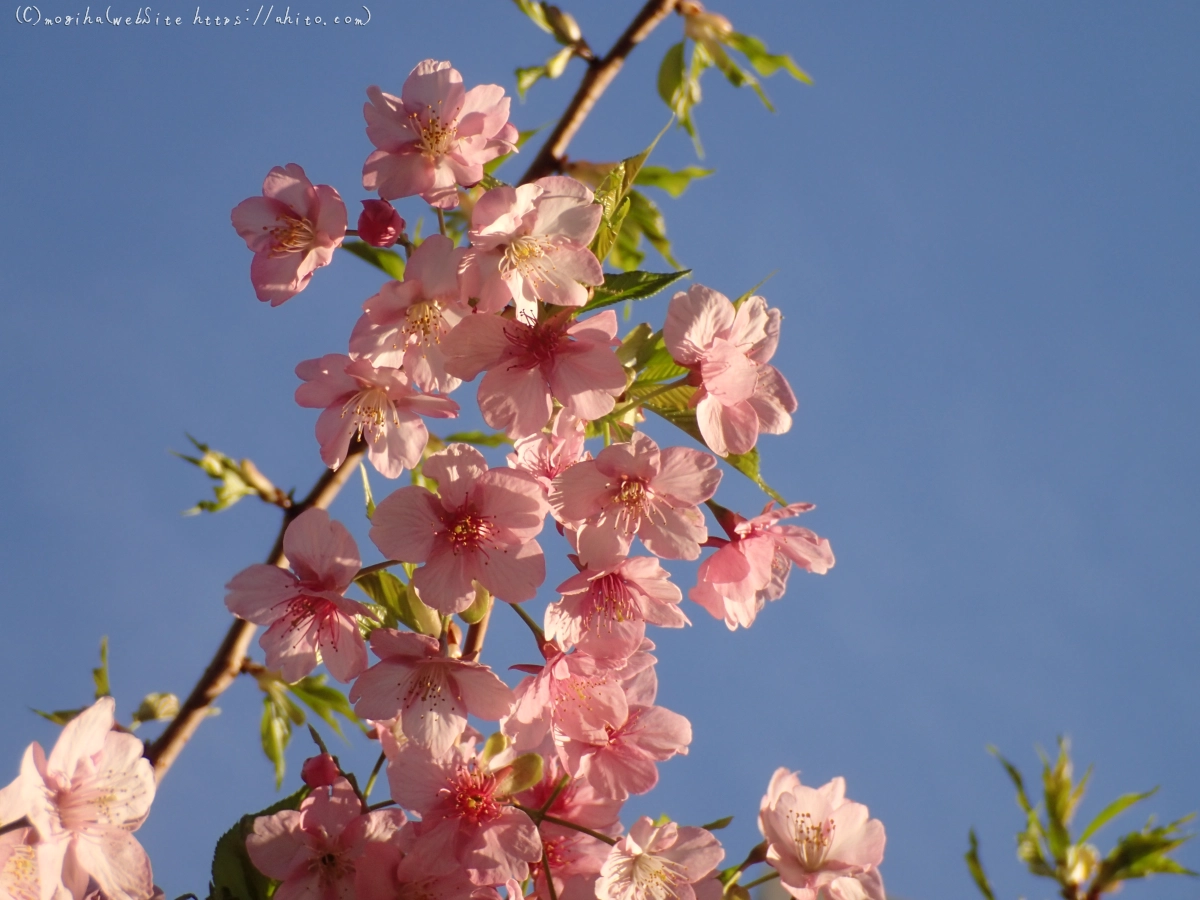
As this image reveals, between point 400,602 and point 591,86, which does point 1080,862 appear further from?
point 591,86

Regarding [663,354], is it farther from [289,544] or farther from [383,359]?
[289,544]

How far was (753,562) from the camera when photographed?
1.37 m

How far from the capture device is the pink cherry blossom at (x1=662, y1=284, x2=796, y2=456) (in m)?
1.23

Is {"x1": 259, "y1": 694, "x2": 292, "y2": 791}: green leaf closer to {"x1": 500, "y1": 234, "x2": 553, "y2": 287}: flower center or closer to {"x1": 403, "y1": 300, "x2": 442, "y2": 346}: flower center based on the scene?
{"x1": 403, "y1": 300, "x2": 442, "y2": 346}: flower center

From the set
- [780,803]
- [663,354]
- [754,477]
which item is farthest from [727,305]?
[780,803]

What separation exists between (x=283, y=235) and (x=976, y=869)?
1.55 meters

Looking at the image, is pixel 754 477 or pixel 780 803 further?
pixel 780 803

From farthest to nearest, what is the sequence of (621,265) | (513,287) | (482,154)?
1. (621,265)
2. (482,154)
3. (513,287)

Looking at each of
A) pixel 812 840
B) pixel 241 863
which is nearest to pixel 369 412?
pixel 241 863

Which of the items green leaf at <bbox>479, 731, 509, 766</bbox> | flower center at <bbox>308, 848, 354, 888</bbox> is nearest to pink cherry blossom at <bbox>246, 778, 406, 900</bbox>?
flower center at <bbox>308, 848, 354, 888</bbox>

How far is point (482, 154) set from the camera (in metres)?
1.38

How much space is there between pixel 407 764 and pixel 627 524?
1.37 feet

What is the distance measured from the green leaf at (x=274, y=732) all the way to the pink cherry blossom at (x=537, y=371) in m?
1.20

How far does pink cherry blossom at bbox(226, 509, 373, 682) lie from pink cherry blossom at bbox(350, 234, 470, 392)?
209 mm
